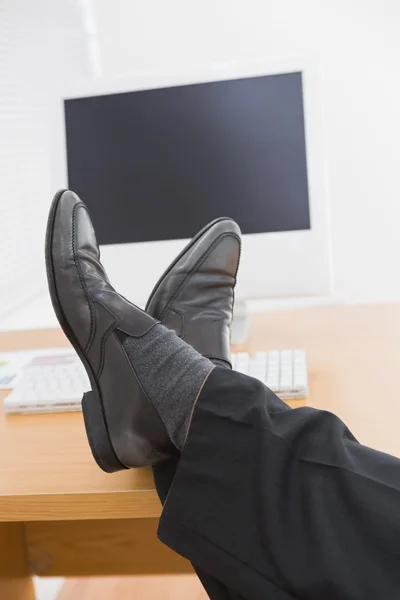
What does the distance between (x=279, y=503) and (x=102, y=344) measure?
10.7 inches

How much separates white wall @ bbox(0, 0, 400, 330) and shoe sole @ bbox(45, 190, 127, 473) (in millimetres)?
873

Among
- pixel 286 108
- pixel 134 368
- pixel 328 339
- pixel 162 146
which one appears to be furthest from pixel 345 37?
pixel 134 368

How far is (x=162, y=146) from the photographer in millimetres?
1075

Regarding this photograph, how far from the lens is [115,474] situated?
67 cm

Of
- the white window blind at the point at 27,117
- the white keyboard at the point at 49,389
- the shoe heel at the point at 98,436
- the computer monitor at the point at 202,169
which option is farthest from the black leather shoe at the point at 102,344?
the white window blind at the point at 27,117

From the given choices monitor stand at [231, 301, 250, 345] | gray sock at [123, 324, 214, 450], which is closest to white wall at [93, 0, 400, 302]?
monitor stand at [231, 301, 250, 345]

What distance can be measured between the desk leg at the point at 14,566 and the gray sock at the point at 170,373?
25.1 inches

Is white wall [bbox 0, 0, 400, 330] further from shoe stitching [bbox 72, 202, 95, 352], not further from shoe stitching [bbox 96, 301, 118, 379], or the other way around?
shoe stitching [bbox 96, 301, 118, 379]

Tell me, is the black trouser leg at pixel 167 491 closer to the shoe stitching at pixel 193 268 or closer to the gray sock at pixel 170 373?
the gray sock at pixel 170 373

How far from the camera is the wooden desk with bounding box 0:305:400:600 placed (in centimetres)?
64

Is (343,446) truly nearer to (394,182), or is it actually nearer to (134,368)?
(134,368)

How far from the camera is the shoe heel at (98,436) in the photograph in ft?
2.12

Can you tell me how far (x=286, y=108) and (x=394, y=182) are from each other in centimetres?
64

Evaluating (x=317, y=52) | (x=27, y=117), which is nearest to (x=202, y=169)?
(x=317, y=52)
